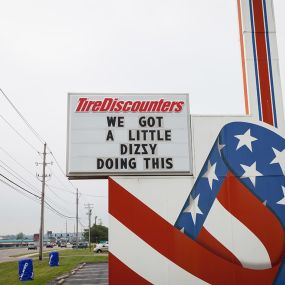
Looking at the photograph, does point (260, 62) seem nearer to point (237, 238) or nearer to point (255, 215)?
point (255, 215)

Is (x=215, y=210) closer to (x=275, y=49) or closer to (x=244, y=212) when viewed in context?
(x=244, y=212)

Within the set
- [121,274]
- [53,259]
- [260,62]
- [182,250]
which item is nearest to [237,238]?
[182,250]

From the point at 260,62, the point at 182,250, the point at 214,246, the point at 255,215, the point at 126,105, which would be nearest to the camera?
the point at 182,250

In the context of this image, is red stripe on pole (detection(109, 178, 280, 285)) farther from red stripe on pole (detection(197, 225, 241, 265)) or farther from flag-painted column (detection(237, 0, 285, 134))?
flag-painted column (detection(237, 0, 285, 134))

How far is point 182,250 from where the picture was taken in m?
9.98

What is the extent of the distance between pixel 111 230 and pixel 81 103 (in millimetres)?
3293

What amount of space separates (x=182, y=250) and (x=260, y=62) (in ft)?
18.2

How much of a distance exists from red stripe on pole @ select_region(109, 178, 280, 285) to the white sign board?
1.01 m

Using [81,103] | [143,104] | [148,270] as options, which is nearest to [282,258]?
[148,270]

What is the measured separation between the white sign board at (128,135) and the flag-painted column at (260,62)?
194 cm

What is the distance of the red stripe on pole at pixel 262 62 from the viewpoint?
1100 centimetres

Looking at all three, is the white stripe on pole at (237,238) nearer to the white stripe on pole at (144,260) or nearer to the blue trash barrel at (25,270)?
the white stripe on pole at (144,260)

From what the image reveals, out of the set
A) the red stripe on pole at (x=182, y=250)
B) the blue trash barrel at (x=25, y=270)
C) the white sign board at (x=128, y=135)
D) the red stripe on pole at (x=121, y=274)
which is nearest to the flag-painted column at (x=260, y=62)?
the white sign board at (x=128, y=135)

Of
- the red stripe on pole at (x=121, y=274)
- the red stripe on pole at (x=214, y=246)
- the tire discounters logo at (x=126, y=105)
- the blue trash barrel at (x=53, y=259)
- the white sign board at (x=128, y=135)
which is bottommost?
the blue trash barrel at (x=53, y=259)
